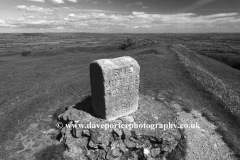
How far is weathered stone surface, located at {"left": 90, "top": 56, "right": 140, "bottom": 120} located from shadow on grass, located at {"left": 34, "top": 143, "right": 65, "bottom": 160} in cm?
322

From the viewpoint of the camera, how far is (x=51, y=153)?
10141mm

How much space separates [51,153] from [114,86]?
5582 millimetres

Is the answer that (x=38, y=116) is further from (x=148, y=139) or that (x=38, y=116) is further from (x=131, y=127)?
(x=148, y=139)

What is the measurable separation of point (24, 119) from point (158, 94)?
12356 mm

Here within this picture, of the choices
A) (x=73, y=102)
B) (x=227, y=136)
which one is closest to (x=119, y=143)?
(x=73, y=102)

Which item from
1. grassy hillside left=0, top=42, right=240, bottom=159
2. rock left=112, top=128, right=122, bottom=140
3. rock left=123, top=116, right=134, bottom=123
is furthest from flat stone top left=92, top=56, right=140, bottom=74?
grassy hillside left=0, top=42, right=240, bottom=159

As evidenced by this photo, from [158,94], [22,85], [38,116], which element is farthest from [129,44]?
[38,116]

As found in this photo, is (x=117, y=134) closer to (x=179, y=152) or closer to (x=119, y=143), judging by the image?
(x=119, y=143)

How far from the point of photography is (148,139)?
10555mm

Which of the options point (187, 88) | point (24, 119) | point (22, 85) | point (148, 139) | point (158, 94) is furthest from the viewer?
point (22, 85)

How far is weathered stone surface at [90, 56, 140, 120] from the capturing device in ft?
34.5

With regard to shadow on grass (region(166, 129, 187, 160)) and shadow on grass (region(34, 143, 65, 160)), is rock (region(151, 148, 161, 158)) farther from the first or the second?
shadow on grass (region(34, 143, 65, 160))

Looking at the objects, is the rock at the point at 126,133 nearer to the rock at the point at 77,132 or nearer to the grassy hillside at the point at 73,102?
the rock at the point at 77,132

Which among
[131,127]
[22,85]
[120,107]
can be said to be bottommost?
[22,85]
